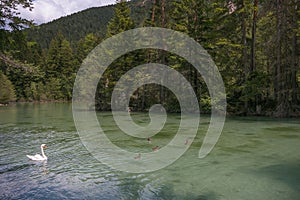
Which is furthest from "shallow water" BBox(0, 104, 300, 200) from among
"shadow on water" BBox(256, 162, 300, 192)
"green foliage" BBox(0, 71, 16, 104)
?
"green foliage" BBox(0, 71, 16, 104)

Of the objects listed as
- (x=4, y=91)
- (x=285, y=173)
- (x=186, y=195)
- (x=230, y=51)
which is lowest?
(x=186, y=195)

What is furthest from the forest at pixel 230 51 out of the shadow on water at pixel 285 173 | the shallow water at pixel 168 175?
the shadow on water at pixel 285 173

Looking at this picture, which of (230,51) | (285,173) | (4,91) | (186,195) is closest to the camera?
(186,195)

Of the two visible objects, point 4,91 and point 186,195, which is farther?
point 4,91

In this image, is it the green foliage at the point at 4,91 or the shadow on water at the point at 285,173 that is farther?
the green foliage at the point at 4,91

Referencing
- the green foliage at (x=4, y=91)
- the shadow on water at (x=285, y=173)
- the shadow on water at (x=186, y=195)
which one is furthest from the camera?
the green foliage at (x=4, y=91)

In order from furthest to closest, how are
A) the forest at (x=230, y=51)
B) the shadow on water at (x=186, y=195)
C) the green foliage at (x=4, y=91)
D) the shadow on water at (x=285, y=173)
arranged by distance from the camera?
the green foliage at (x=4, y=91) → the forest at (x=230, y=51) → the shadow on water at (x=285, y=173) → the shadow on water at (x=186, y=195)

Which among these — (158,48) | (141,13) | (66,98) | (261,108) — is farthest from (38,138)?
(66,98)

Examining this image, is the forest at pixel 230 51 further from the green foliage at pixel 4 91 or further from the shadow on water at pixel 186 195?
the green foliage at pixel 4 91

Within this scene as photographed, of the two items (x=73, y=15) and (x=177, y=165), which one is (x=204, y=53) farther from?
(x=73, y=15)

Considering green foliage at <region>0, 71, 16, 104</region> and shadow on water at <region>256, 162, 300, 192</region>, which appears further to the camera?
green foliage at <region>0, 71, 16, 104</region>

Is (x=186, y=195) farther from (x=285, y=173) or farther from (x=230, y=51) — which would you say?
(x=230, y=51)

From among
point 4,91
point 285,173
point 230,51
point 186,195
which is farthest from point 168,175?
point 4,91

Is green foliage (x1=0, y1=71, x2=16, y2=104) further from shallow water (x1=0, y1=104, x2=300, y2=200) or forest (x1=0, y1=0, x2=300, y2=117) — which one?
shallow water (x1=0, y1=104, x2=300, y2=200)
